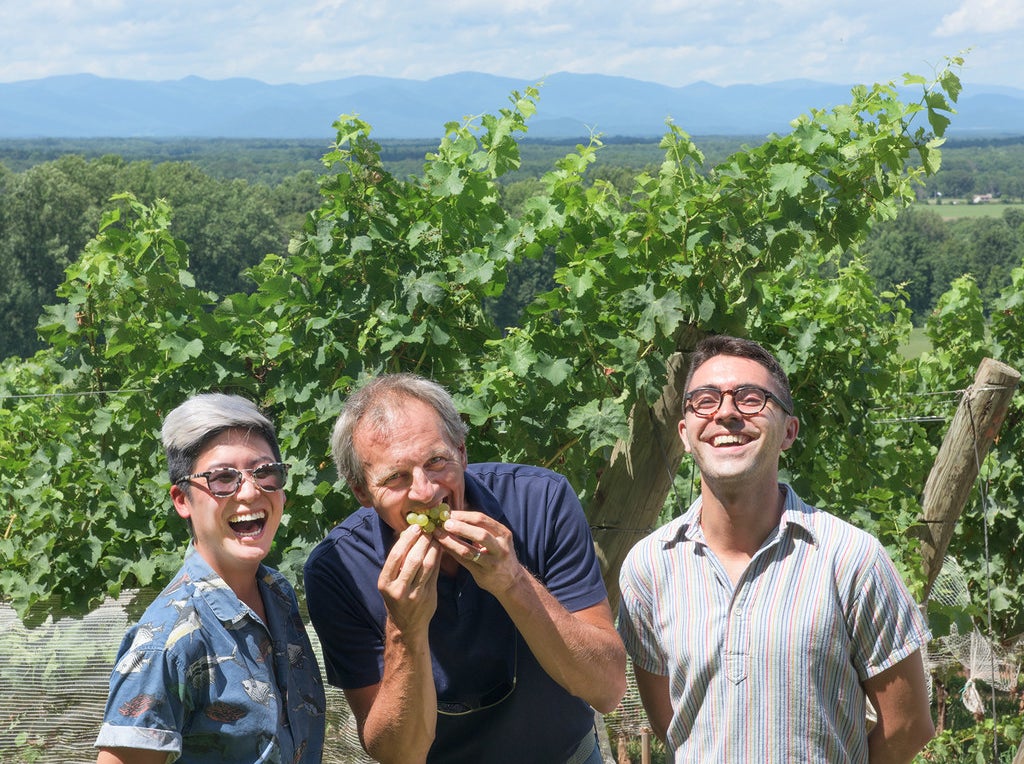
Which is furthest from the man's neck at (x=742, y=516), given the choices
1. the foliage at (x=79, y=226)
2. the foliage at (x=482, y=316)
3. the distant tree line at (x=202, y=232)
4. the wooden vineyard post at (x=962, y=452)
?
the foliage at (x=79, y=226)

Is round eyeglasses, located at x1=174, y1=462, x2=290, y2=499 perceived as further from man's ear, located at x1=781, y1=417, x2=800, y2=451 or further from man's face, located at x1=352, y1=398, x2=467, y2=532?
man's ear, located at x1=781, y1=417, x2=800, y2=451

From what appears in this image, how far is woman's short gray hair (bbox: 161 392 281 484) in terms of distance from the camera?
1.93 metres

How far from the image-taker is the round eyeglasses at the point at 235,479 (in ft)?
6.24

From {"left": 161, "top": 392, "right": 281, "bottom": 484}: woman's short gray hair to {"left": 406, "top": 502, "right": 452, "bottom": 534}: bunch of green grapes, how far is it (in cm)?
31

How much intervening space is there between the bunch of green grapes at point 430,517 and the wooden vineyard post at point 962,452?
2.51m

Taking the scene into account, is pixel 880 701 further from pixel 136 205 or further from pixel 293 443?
pixel 136 205

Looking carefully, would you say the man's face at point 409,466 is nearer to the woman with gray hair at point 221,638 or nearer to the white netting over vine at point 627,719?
the woman with gray hair at point 221,638

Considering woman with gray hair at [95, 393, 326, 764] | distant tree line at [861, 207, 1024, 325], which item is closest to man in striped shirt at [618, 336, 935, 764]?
woman with gray hair at [95, 393, 326, 764]

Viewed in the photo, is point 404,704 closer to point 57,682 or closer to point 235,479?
point 235,479

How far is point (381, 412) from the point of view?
2014 mm

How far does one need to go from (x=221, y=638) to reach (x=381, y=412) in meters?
0.49

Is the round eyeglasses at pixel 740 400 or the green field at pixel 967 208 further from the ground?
the round eyeglasses at pixel 740 400

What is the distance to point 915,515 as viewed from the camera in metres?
3.95

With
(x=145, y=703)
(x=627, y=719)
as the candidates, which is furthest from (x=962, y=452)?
(x=145, y=703)
